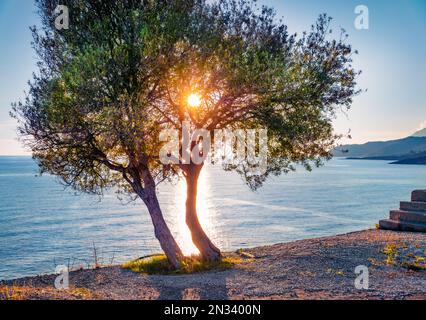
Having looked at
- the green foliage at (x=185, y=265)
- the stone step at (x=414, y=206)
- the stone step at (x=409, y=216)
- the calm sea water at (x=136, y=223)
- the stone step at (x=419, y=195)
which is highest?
the stone step at (x=419, y=195)

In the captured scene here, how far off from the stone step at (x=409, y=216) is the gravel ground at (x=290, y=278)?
1597mm

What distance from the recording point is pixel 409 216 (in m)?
24.3

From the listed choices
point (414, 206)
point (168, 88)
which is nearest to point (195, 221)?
point (168, 88)

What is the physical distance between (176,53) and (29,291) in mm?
10537

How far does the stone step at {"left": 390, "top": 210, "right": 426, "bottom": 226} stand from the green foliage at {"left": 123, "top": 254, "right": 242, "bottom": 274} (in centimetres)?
1060

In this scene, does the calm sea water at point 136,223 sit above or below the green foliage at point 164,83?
below

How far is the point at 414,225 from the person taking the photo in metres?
23.7

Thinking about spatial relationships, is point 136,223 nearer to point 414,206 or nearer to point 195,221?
point 195,221

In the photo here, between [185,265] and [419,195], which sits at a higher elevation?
[419,195]

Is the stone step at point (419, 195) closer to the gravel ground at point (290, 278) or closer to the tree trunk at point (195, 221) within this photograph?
the gravel ground at point (290, 278)

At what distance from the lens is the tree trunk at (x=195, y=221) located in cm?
2136

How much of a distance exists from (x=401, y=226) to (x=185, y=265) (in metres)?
13.4

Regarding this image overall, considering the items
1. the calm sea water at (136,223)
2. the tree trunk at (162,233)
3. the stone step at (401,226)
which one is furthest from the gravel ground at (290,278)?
the calm sea water at (136,223)

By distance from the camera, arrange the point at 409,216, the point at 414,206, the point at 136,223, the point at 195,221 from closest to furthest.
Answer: the point at 195,221
the point at 409,216
the point at 414,206
the point at 136,223
